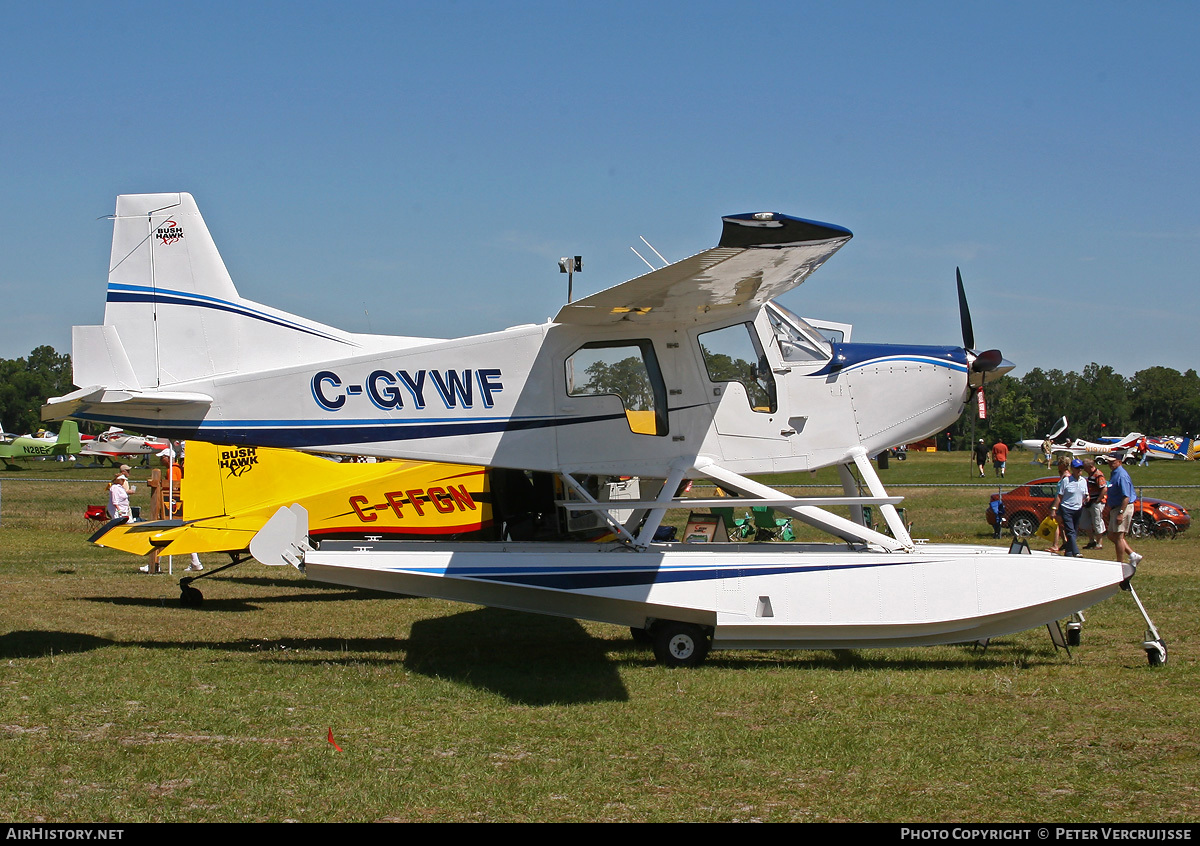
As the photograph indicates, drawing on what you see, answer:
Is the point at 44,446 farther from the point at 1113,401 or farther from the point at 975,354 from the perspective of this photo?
the point at 1113,401

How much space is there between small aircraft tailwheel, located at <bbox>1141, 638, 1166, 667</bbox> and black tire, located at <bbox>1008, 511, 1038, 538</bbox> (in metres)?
12.9

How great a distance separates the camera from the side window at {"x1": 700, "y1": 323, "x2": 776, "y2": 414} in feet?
29.0

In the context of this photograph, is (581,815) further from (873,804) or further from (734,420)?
(734,420)

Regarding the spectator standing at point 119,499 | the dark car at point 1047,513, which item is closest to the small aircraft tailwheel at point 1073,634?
the dark car at point 1047,513

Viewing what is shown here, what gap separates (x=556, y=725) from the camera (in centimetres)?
638

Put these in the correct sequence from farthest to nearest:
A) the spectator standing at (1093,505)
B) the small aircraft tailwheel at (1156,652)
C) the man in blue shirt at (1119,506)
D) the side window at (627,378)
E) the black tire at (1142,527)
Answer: the black tire at (1142,527), the spectator standing at (1093,505), the man in blue shirt at (1119,506), the side window at (627,378), the small aircraft tailwheel at (1156,652)

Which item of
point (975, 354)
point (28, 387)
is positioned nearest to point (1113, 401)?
point (975, 354)

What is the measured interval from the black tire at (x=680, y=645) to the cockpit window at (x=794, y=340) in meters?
2.71

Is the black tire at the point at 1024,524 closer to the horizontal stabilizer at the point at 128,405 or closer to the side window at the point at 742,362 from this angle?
the side window at the point at 742,362

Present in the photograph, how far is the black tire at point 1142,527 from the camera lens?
2012cm

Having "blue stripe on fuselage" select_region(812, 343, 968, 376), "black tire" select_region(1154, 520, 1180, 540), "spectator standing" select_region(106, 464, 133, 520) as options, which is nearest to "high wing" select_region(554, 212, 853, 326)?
"blue stripe on fuselage" select_region(812, 343, 968, 376)
